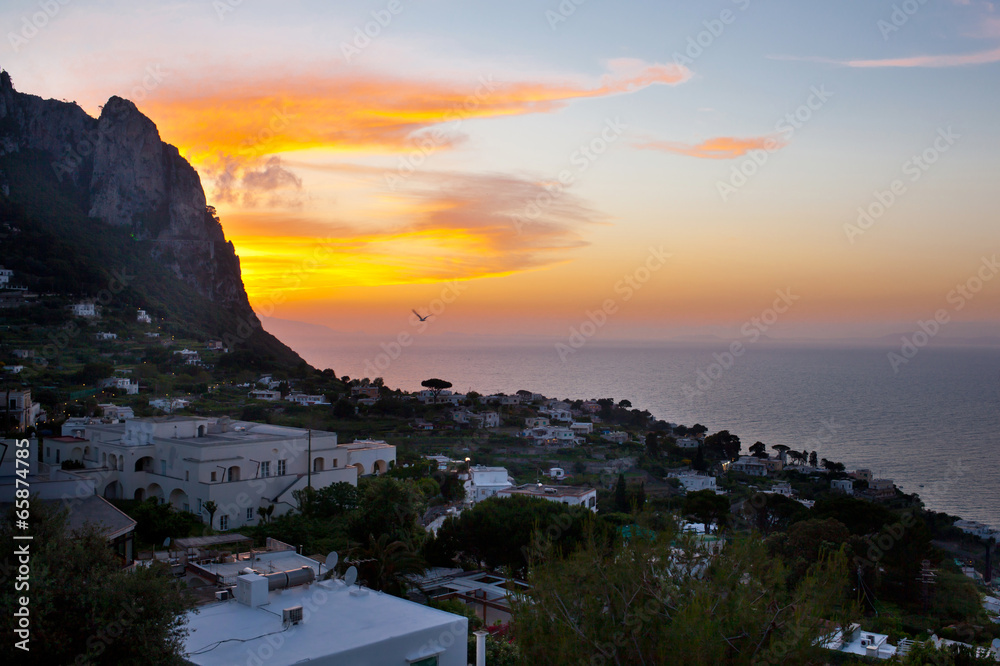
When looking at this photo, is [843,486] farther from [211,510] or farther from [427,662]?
[427,662]

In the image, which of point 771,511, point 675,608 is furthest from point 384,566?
point 771,511

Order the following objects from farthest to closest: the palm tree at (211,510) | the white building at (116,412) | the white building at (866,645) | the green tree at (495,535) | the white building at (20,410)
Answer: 1. the white building at (116,412)
2. the white building at (20,410)
3. the palm tree at (211,510)
4. the green tree at (495,535)
5. the white building at (866,645)

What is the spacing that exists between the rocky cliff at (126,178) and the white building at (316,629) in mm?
58475

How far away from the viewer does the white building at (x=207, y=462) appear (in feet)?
52.0

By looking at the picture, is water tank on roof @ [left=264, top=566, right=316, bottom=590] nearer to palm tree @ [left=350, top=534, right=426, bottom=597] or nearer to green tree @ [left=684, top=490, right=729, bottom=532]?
Answer: palm tree @ [left=350, top=534, right=426, bottom=597]

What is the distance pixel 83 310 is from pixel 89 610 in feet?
153

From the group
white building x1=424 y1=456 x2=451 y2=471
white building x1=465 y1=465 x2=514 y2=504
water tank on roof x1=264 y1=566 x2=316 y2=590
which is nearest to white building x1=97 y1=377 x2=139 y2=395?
white building x1=424 y1=456 x2=451 y2=471

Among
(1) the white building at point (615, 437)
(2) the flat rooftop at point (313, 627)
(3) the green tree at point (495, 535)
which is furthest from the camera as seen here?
(1) the white building at point (615, 437)

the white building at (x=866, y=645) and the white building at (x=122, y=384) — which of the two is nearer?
the white building at (x=866, y=645)

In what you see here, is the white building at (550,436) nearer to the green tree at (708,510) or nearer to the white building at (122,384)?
the green tree at (708,510)

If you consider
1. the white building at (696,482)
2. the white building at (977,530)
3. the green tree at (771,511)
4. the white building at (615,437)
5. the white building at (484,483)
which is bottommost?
the white building at (977,530)

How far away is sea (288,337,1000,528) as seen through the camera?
4594 centimetres

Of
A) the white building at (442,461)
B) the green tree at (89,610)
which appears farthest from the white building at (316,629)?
the white building at (442,461)

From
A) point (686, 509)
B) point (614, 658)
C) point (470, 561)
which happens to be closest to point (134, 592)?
point (614, 658)
